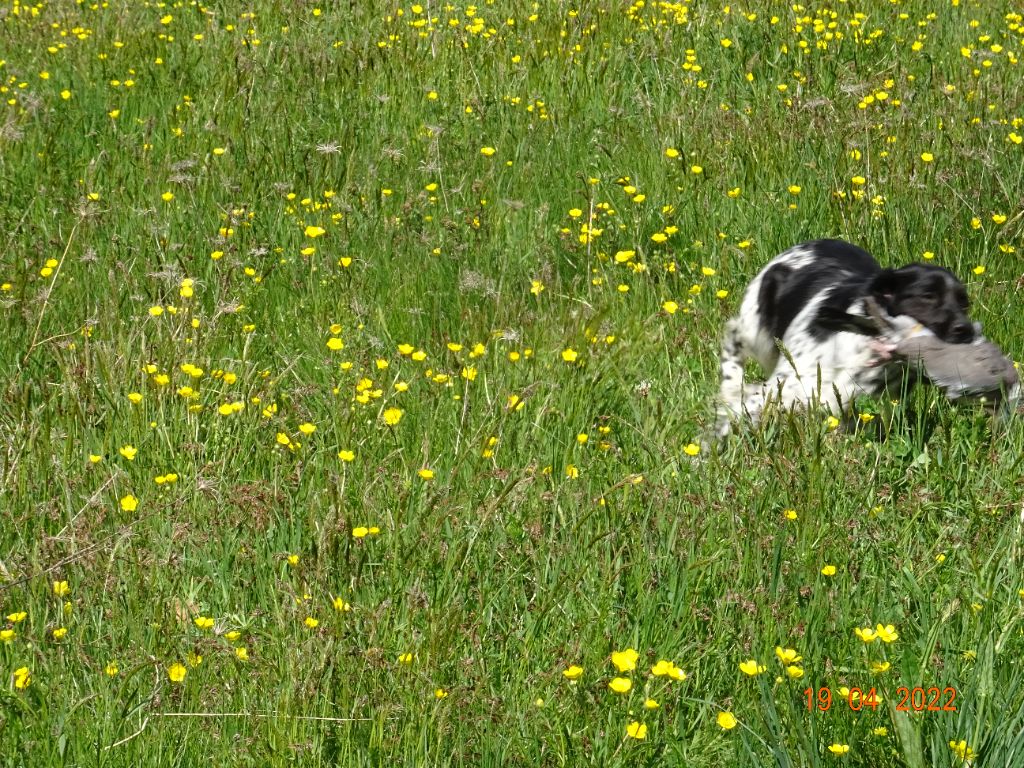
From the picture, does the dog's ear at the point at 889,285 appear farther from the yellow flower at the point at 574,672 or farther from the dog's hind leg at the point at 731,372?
the yellow flower at the point at 574,672

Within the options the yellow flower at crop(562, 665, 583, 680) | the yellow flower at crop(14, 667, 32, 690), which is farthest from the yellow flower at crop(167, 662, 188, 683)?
the yellow flower at crop(562, 665, 583, 680)

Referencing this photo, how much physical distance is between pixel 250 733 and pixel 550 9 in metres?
5.76

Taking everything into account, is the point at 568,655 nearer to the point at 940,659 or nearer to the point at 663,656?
the point at 663,656

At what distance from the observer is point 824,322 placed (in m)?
3.76

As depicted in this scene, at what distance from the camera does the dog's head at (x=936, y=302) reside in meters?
3.73

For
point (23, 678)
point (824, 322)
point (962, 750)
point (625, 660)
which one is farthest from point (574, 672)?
point (824, 322)

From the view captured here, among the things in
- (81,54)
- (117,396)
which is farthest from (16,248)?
(81,54)

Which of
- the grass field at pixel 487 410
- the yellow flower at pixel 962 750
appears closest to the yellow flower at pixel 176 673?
the grass field at pixel 487 410

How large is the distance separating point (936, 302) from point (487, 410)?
1505 mm

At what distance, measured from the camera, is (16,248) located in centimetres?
483

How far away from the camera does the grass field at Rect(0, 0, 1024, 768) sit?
96.8 inches

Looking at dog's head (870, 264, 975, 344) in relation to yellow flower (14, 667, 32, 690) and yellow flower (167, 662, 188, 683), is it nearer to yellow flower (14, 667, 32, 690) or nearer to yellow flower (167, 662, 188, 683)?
yellow flower (167, 662, 188, 683)

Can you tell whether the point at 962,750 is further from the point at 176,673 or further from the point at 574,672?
the point at 176,673

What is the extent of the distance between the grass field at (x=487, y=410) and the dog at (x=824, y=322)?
5.5 inches
